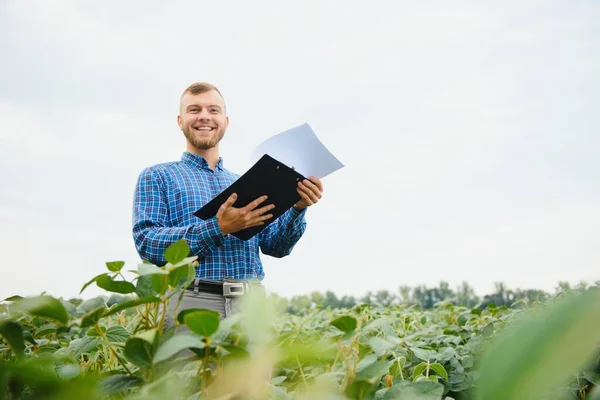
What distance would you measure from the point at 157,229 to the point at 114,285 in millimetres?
1289

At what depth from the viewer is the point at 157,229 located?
199 cm

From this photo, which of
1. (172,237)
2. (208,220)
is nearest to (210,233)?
(208,220)

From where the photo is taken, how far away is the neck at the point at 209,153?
239 centimetres

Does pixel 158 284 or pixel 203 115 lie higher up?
pixel 203 115

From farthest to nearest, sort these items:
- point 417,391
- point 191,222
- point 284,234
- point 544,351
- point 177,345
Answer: point 284,234
point 191,222
point 417,391
point 177,345
point 544,351

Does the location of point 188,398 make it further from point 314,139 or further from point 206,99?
point 206,99

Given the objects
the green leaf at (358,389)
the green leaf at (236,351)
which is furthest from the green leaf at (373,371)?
the green leaf at (236,351)

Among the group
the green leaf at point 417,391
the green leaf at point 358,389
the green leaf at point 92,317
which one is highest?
the green leaf at point 92,317

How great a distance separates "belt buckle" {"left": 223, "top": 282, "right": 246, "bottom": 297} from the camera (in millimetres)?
1776

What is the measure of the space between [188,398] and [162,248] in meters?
1.29

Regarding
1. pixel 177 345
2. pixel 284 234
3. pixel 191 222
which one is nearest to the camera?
pixel 177 345

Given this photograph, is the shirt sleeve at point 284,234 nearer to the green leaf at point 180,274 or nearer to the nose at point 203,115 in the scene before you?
the nose at point 203,115

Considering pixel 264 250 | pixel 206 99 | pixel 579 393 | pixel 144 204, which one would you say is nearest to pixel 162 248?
pixel 144 204

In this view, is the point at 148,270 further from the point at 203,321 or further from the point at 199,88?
the point at 199,88
